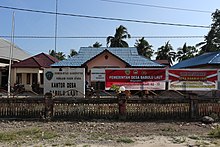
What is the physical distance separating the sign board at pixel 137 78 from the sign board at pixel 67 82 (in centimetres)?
151

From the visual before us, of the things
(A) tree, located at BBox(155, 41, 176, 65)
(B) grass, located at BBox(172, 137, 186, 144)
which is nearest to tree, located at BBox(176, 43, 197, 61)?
(A) tree, located at BBox(155, 41, 176, 65)

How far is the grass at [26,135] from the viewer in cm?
795

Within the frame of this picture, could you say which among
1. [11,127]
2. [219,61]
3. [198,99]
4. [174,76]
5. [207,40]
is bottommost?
[11,127]

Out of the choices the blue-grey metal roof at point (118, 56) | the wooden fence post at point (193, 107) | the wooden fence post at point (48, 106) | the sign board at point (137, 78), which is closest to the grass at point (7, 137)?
the wooden fence post at point (48, 106)

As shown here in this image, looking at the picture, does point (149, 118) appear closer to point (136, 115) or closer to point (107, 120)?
point (136, 115)

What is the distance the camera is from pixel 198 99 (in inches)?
443

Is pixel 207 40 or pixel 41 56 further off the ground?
pixel 207 40

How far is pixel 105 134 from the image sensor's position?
28.3 ft

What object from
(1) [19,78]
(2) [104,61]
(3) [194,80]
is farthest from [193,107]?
(1) [19,78]

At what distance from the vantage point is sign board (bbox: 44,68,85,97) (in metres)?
14.4

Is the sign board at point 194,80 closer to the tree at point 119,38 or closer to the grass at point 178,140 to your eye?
the grass at point 178,140

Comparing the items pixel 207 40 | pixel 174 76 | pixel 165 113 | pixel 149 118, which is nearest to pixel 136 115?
pixel 149 118

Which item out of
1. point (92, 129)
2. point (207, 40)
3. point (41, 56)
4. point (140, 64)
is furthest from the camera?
point (207, 40)

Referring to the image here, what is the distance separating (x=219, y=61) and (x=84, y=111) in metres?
15.9
